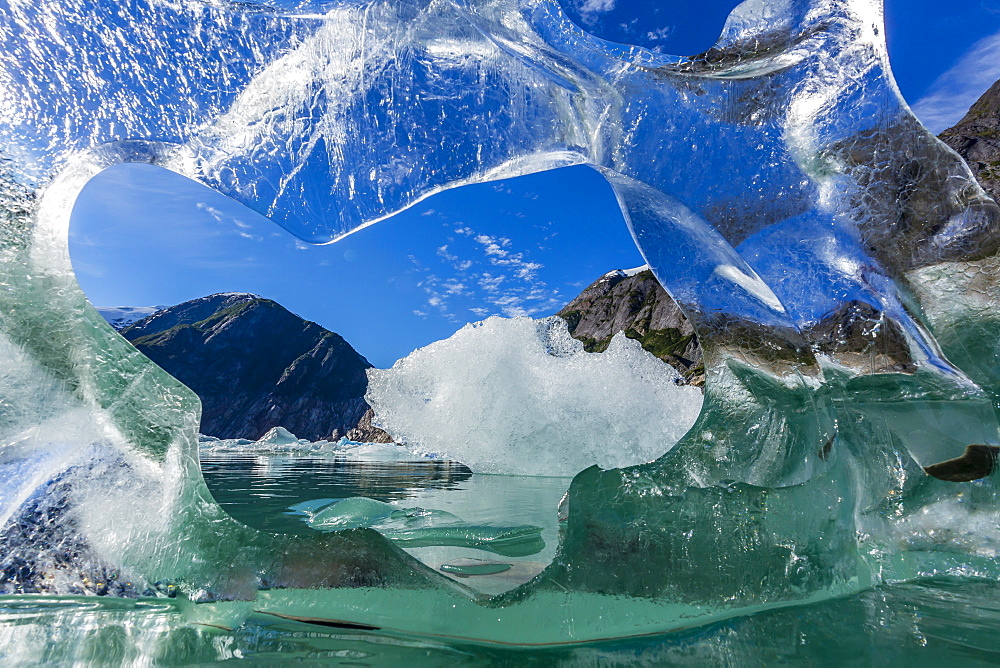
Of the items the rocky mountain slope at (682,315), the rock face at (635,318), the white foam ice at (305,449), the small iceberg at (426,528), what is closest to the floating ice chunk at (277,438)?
the white foam ice at (305,449)

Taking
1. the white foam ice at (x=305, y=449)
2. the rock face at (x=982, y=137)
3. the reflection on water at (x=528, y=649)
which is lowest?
the reflection on water at (x=528, y=649)

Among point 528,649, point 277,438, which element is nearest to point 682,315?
point 528,649

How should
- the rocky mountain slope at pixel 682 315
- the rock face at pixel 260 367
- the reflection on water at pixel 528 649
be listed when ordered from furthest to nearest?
the rock face at pixel 260 367
the rocky mountain slope at pixel 682 315
the reflection on water at pixel 528 649

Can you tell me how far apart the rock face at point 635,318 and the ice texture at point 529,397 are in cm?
4602

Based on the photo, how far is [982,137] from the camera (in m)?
26.1

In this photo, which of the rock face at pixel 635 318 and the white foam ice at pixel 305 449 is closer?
the white foam ice at pixel 305 449

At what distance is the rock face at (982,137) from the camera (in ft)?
67.2

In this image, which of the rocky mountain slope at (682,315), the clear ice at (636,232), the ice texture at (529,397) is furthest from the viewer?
the ice texture at (529,397)

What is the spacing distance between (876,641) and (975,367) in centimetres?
189

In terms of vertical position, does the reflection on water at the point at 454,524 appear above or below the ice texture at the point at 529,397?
below

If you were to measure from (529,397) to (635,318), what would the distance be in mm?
77395

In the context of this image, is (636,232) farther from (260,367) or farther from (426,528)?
(260,367)

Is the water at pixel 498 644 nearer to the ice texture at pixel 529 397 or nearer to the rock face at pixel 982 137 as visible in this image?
the ice texture at pixel 529 397

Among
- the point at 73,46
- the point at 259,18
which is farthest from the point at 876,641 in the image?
the point at 73,46
